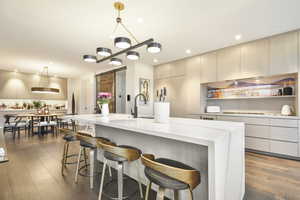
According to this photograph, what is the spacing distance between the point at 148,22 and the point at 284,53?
9.86 ft

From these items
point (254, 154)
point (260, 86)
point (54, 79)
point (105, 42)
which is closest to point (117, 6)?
point (105, 42)

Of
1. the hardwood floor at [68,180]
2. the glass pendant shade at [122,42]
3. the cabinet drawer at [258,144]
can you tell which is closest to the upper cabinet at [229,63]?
the cabinet drawer at [258,144]

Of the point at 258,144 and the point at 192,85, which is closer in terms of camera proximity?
the point at 258,144

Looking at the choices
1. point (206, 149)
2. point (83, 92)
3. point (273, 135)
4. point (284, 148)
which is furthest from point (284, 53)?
point (83, 92)

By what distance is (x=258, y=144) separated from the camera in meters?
3.59

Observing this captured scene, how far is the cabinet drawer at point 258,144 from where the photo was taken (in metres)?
3.48

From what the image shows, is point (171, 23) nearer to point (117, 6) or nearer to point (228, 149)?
point (117, 6)

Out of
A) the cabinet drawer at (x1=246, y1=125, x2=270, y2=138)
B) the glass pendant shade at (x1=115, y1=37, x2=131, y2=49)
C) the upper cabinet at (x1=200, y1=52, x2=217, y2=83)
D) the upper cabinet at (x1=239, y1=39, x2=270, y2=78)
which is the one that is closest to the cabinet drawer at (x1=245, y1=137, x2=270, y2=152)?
the cabinet drawer at (x1=246, y1=125, x2=270, y2=138)

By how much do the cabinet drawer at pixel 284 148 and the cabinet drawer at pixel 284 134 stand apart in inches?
4.0

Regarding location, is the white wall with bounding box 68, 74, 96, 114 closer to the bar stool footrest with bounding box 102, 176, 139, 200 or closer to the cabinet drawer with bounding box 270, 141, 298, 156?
the bar stool footrest with bounding box 102, 176, 139, 200

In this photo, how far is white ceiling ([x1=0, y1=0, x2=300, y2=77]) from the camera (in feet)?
7.93

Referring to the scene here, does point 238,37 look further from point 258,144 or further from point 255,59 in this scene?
A: point 258,144

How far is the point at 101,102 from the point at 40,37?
2250 millimetres

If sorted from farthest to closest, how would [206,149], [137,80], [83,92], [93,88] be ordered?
[83,92] → [93,88] → [137,80] → [206,149]
